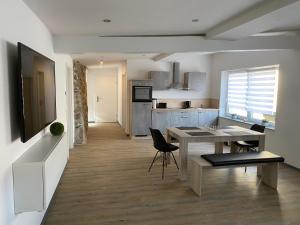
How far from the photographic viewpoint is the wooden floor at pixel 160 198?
9.46 ft

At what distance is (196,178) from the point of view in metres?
3.55

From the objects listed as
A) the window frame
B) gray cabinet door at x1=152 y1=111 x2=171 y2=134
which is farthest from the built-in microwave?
the window frame

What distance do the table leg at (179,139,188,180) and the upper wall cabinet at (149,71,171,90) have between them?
12.2 feet

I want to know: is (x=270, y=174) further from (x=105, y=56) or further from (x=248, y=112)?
(x=105, y=56)

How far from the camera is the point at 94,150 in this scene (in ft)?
19.4

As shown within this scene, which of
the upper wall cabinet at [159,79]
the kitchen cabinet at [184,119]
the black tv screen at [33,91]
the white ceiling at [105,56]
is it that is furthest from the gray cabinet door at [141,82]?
the black tv screen at [33,91]

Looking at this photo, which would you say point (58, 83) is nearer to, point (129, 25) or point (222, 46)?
point (129, 25)

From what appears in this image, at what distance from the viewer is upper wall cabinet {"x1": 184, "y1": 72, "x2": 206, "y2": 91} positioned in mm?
7578

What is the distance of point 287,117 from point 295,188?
61.2 inches

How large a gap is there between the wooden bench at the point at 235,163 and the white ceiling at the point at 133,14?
1953mm

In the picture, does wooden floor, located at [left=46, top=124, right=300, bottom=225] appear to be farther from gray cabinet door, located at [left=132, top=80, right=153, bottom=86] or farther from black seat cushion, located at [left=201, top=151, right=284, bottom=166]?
gray cabinet door, located at [left=132, top=80, right=153, bottom=86]

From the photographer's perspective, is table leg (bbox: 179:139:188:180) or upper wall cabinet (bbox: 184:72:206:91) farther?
upper wall cabinet (bbox: 184:72:206:91)

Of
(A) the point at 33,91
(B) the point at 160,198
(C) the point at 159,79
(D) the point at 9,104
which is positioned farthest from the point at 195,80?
(D) the point at 9,104

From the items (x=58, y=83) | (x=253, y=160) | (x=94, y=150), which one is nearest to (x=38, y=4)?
(x=58, y=83)
